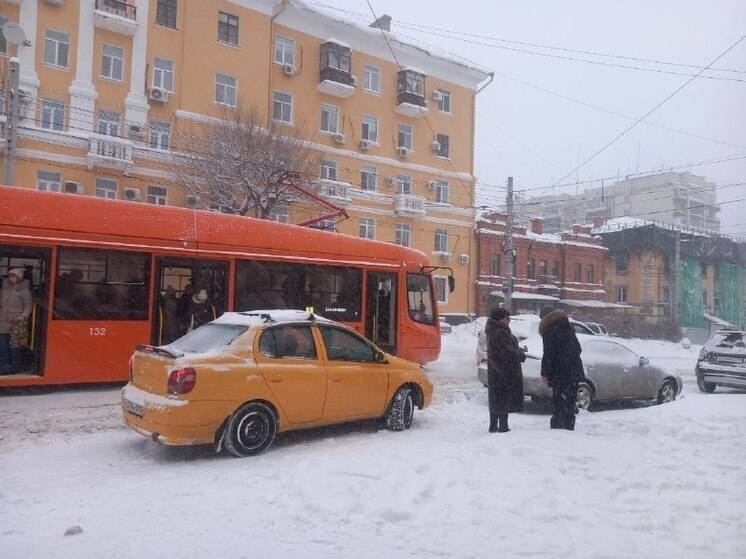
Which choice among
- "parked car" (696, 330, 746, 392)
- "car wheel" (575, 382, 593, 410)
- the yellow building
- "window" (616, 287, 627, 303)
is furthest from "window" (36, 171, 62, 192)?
"window" (616, 287, 627, 303)

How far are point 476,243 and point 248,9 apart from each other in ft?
67.3

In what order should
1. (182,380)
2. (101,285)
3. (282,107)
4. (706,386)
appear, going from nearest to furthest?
(182,380)
(101,285)
(706,386)
(282,107)

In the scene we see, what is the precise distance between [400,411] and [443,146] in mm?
34185

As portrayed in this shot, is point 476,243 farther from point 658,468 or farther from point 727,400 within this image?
point 658,468

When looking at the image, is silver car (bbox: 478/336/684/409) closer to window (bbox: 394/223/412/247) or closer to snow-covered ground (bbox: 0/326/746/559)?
snow-covered ground (bbox: 0/326/746/559)

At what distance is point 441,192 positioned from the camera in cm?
4034

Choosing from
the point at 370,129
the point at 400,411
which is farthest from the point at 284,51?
the point at 400,411

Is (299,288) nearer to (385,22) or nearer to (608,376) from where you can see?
(608,376)

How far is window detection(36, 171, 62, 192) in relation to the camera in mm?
26031

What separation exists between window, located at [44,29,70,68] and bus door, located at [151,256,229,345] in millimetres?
20463

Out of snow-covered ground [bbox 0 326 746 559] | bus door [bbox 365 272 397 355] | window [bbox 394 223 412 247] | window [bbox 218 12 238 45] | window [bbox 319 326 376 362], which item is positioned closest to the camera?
snow-covered ground [bbox 0 326 746 559]

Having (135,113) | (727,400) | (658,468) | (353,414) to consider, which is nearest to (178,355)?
(353,414)

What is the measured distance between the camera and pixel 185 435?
621 cm

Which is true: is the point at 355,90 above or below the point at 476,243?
above
